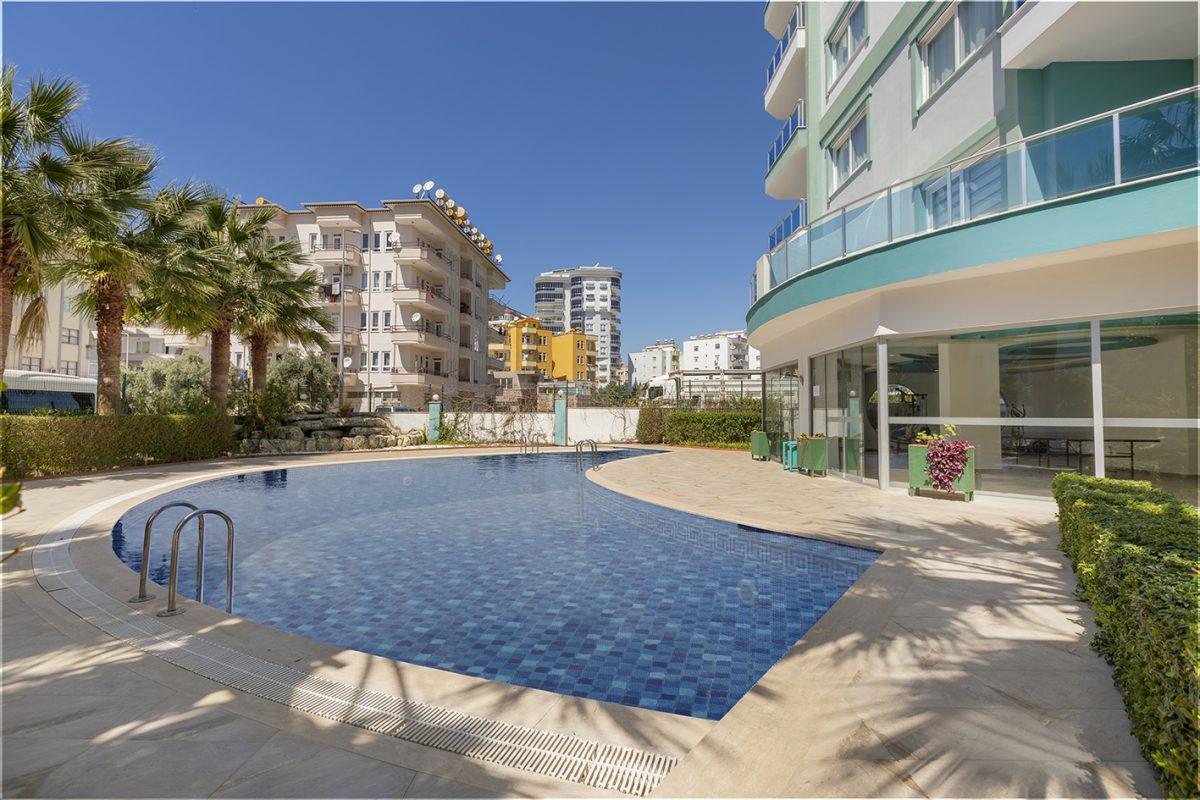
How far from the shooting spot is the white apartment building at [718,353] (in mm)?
122875

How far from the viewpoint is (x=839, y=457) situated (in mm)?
13648

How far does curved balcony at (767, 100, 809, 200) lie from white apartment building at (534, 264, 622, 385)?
361 ft

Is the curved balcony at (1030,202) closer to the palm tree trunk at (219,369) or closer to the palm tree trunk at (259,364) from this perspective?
the palm tree trunk at (219,369)

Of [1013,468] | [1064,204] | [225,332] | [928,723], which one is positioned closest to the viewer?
[928,723]

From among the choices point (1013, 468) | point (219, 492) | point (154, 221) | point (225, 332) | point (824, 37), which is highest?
point (824, 37)

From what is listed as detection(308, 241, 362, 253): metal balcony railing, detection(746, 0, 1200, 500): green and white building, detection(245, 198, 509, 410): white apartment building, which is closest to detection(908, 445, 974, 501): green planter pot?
detection(746, 0, 1200, 500): green and white building

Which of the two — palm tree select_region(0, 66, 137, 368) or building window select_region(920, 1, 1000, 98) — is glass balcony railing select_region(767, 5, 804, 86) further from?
palm tree select_region(0, 66, 137, 368)

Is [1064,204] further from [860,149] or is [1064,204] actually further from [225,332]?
[225,332]

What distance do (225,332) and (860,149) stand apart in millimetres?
22098

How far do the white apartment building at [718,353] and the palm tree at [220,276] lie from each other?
106608 mm

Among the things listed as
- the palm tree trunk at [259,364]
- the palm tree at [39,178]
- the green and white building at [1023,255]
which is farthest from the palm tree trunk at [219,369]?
the green and white building at [1023,255]

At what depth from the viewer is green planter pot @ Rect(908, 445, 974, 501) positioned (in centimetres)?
1003

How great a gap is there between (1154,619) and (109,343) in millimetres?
20951

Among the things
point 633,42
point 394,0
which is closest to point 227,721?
point 394,0
